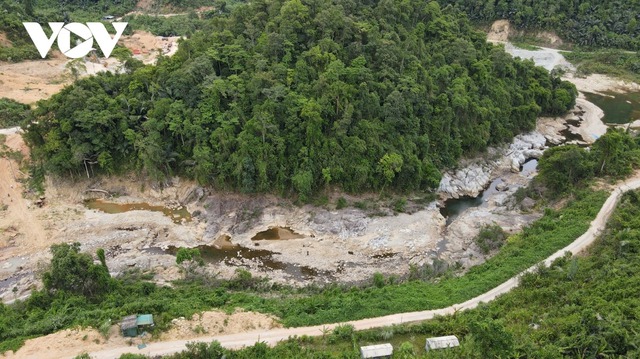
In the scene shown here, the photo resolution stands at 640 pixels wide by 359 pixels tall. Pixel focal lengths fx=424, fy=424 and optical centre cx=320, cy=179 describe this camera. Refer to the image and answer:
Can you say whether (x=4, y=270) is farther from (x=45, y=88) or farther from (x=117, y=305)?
(x=45, y=88)

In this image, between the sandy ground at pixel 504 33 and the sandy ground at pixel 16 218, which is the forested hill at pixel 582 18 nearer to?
the sandy ground at pixel 504 33

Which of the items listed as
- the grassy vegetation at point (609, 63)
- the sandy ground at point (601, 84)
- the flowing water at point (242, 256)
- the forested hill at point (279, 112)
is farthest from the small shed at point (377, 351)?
the grassy vegetation at point (609, 63)

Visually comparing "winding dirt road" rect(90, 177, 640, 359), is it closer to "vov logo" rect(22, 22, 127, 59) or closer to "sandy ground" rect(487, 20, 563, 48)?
"vov logo" rect(22, 22, 127, 59)

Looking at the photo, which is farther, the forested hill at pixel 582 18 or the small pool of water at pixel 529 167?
the forested hill at pixel 582 18

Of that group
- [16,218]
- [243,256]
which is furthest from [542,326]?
[16,218]

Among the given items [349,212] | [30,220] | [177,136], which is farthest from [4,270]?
[349,212]
